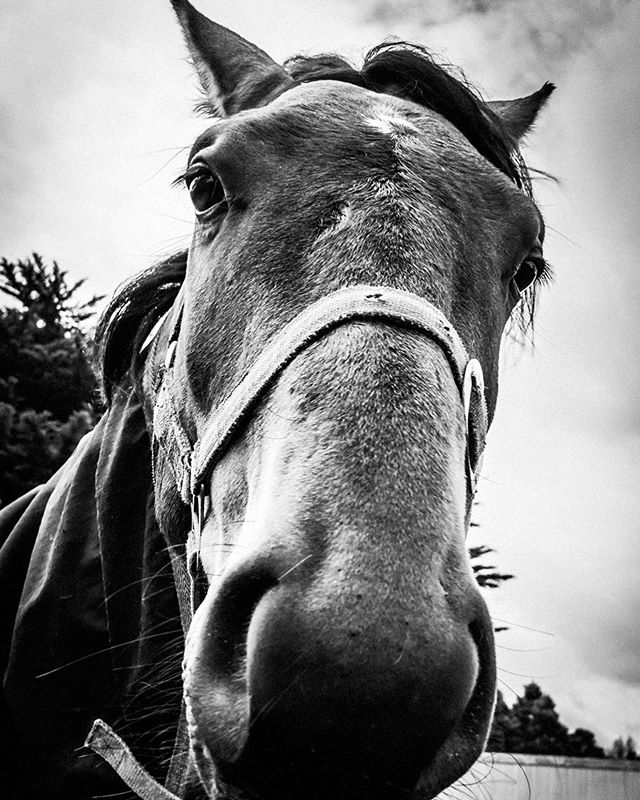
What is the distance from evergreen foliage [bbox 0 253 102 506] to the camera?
7176mm

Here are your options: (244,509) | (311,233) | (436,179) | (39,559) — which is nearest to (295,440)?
(244,509)

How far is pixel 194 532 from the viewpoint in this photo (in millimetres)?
1944

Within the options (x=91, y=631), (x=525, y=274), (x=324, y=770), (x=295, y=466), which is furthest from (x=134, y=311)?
(x=324, y=770)

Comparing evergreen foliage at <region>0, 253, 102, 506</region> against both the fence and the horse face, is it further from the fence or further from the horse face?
the fence

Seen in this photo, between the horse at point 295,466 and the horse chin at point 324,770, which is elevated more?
the horse at point 295,466

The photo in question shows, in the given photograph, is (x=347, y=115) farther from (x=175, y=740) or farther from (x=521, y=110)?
(x=175, y=740)

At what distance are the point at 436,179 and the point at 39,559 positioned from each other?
231cm

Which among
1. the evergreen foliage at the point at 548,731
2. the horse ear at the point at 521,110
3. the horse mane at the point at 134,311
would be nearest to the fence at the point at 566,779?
the horse mane at the point at 134,311

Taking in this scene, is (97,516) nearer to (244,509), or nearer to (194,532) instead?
(194,532)

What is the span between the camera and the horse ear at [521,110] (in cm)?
306

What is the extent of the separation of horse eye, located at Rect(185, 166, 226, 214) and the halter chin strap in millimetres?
691

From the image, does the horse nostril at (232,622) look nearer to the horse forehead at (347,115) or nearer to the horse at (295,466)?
the horse at (295,466)

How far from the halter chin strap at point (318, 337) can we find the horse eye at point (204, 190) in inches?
27.2

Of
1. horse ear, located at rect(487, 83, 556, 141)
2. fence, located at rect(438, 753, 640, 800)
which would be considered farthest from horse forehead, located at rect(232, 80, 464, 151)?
fence, located at rect(438, 753, 640, 800)
